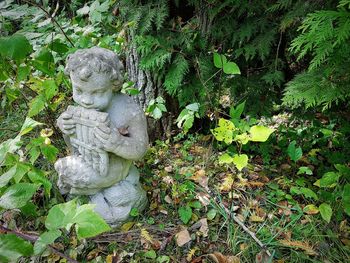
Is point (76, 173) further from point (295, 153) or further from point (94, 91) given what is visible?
point (295, 153)

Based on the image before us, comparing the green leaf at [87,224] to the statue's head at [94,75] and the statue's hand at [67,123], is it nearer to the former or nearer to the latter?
the statue's head at [94,75]

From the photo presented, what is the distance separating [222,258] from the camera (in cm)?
236

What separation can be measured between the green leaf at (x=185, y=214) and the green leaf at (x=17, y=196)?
5.08 feet

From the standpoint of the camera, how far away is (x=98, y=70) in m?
2.14

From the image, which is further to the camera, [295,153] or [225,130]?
[295,153]

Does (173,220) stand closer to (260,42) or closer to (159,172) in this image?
(159,172)

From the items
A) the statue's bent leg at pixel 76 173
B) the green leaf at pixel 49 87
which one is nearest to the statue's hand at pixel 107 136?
the statue's bent leg at pixel 76 173

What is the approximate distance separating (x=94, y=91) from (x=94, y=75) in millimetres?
118

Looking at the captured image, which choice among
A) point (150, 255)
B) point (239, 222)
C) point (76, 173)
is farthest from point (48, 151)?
point (239, 222)

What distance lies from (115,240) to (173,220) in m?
0.45

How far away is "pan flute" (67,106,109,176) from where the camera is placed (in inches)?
89.2

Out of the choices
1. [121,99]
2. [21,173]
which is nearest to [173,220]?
[121,99]

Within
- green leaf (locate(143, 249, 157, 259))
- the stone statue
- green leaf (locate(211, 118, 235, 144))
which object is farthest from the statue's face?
green leaf (locate(143, 249, 157, 259))

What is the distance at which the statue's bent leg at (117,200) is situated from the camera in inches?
102
